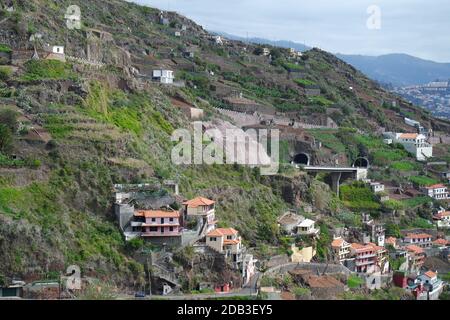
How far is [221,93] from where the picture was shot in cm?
5372

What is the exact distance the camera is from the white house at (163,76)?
47281 millimetres

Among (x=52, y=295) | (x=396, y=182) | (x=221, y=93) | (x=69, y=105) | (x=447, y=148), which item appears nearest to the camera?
(x=52, y=295)

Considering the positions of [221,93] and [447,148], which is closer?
[221,93]

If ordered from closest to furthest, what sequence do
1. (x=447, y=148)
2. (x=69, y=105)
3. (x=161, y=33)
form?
(x=69, y=105), (x=447, y=148), (x=161, y=33)

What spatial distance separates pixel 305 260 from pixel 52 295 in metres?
12.5

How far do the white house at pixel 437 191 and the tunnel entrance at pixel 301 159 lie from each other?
27.9 feet

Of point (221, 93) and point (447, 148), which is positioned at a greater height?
point (221, 93)

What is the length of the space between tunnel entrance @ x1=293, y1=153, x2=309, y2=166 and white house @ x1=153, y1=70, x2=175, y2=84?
28.7ft

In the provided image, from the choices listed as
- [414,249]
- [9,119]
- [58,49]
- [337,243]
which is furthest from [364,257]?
[9,119]

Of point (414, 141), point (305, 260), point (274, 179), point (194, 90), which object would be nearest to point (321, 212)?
point (274, 179)

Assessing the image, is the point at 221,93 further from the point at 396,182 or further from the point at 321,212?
the point at 321,212

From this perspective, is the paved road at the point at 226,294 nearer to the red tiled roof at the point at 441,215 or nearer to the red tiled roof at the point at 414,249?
the red tiled roof at the point at 414,249

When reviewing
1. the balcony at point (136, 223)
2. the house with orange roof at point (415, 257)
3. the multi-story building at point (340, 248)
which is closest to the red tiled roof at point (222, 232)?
the balcony at point (136, 223)

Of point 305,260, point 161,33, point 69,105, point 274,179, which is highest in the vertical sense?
point 161,33
